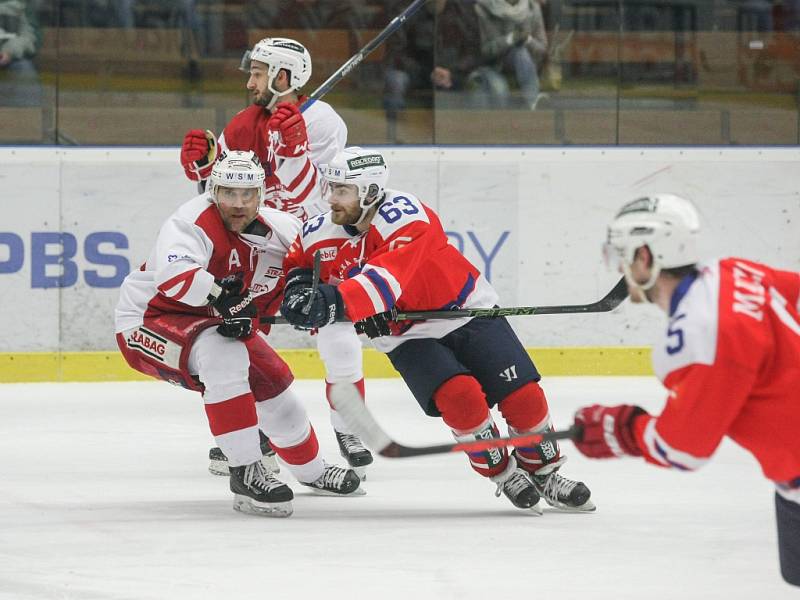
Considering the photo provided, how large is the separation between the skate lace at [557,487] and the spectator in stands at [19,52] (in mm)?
3114

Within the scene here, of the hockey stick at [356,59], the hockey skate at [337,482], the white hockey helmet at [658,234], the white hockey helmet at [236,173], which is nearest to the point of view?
the white hockey helmet at [658,234]

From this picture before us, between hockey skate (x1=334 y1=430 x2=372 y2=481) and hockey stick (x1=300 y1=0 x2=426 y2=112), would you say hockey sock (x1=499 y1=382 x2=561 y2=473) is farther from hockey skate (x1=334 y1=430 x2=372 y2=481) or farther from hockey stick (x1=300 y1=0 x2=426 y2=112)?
hockey stick (x1=300 y1=0 x2=426 y2=112)

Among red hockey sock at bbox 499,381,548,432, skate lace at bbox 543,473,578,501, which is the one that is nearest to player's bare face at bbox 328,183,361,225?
red hockey sock at bbox 499,381,548,432

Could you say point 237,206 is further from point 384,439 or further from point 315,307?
point 384,439

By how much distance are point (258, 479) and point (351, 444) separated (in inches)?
21.8

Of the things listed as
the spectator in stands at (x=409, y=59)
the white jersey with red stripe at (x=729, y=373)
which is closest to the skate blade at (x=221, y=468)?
the white jersey with red stripe at (x=729, y=373)

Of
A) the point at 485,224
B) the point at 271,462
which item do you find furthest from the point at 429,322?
the point at 485,224

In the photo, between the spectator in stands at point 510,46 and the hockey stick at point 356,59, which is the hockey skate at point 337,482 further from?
the spectator in stands at point 510,46

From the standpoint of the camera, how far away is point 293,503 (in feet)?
12.8

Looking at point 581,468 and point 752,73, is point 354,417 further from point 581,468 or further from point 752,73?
point 752,73

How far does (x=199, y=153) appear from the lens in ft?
14.0

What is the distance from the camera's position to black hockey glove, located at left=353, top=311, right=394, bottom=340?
3.64 metres

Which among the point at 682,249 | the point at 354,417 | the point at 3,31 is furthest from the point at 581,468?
the point at 3,31

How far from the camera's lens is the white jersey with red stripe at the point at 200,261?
3.69m
